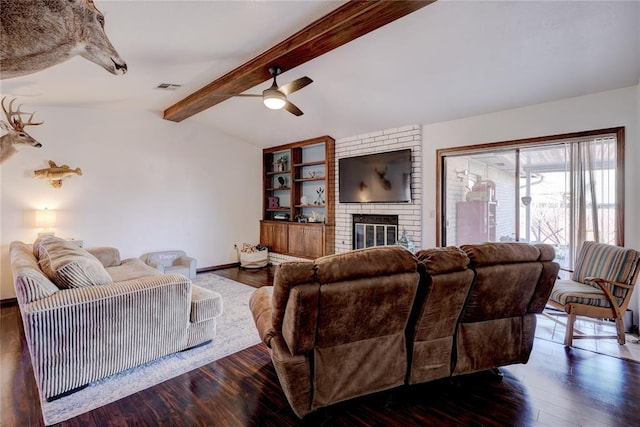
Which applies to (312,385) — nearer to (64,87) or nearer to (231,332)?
(231,332)

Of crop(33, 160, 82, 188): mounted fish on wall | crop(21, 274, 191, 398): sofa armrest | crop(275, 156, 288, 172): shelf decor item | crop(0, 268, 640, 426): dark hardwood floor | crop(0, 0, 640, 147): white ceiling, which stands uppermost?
crop(0, 0, 640, 147): white ceiling

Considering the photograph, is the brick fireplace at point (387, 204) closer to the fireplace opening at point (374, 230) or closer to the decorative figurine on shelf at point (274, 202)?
the fireplace opening at point (374, 230)

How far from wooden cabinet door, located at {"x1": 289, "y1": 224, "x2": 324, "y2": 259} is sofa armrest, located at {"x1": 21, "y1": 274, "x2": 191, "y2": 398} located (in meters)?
3.27

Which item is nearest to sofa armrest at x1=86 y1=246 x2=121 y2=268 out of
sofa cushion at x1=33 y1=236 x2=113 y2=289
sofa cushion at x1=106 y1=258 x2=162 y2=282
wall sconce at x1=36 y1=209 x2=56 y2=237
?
sofa cushion at x1=106 y1=258 x2=162 y2=282

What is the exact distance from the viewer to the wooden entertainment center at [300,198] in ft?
18.5

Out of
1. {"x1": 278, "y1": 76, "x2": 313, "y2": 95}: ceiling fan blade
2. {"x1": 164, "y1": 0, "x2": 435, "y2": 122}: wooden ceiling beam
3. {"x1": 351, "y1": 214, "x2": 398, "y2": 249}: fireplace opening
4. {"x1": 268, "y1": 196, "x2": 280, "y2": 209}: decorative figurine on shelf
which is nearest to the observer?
{"x1": 164, "y1": 0, "x2": 435, "y2": 122}: wooden ceiling beam

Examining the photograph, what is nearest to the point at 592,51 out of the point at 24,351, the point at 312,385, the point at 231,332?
the point at 312,385

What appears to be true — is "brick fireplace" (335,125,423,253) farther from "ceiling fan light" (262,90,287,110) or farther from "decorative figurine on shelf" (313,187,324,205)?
"ceiling fan light" (262,90,287,110)

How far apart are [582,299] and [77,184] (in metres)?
6.44

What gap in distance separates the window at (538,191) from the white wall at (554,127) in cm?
7

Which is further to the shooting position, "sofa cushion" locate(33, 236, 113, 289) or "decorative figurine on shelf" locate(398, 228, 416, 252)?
"decorative figurine on shelf" locate(398, 228, 416, 252)

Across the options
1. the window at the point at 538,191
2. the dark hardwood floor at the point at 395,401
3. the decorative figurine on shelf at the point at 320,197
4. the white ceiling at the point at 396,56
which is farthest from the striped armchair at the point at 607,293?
the decorative figurine on shelf at the point at 320,197

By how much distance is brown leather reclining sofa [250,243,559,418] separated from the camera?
1.63 m

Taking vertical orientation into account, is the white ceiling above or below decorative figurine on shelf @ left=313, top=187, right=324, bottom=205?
above
